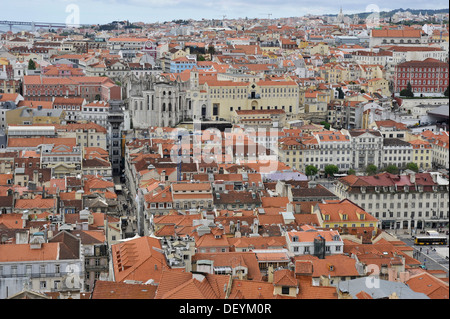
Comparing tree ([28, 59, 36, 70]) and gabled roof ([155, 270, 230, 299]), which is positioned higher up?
tree ([28, 59, 36, 70])

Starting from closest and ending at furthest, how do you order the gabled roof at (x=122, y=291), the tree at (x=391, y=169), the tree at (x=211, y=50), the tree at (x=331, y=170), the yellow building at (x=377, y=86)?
the gabled roof at (x=122, y=291), the tree at (x=391, y=169), the tree at (x=331, y=170), the yellow building at (x=377, y=86), the tree at (x=211, y=50)

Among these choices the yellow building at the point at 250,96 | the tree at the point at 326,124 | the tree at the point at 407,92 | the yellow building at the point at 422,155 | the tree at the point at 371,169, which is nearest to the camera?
the tree at the point at 371,169

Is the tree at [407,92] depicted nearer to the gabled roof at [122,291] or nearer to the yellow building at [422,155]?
the yellow building at [422,155]

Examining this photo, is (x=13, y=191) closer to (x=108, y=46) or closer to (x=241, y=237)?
(x=241, y=237)

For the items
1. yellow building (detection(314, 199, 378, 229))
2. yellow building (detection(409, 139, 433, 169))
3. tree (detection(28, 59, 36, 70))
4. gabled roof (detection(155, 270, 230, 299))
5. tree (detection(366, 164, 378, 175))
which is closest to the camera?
gabled roof (detection(155, 270, 230, 299))

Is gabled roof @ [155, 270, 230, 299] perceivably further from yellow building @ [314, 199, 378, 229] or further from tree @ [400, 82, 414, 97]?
tree @ [400, 82, 414, 97]

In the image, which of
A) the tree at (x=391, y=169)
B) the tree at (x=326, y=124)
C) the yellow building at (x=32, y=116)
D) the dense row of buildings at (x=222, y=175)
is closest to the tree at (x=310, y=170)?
the dense row of buildings at (x=222, y=175)

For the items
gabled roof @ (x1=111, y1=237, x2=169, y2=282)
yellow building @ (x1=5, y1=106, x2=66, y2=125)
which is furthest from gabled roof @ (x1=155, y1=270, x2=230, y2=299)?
yellow building @ (x1=5, y1=106, x2=66, y2=125)

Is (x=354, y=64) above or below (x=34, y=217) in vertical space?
above

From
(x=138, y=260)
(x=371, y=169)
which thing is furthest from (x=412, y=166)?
(x=138, y=260)

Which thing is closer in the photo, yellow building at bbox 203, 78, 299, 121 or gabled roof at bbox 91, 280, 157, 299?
gabled roof at bbox 91, 280, 157, 299

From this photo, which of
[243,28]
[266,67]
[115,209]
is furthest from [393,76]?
[243,28]
